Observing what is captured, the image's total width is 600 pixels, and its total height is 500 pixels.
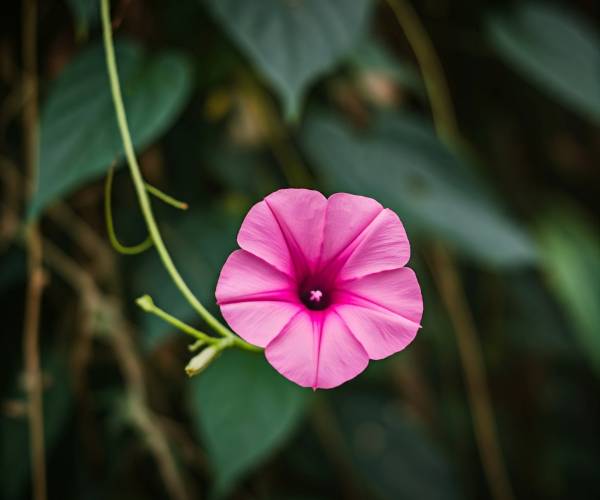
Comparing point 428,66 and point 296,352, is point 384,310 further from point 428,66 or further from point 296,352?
point 428,66

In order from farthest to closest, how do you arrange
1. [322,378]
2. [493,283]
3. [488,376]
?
[488,376]
[493,283]
[322,378]

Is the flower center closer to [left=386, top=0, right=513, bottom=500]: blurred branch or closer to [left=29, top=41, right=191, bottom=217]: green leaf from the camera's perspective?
[left=29, top=41, right=191, bottom=217]: green leaf

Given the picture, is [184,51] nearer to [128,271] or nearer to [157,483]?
[128,271]

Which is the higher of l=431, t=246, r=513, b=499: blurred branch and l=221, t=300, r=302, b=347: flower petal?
l=221, t=300, r=302, b=347: flower petal

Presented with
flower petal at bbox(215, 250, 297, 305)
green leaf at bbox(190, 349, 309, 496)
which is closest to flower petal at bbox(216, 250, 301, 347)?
flower petal at bbox(215, 250, 297, 305)

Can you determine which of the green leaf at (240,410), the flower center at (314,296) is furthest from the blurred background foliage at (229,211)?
the flower center at (314,296)

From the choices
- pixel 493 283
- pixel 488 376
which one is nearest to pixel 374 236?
pixel 493 283

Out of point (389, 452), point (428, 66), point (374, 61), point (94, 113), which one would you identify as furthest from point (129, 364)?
point (428, 66)
